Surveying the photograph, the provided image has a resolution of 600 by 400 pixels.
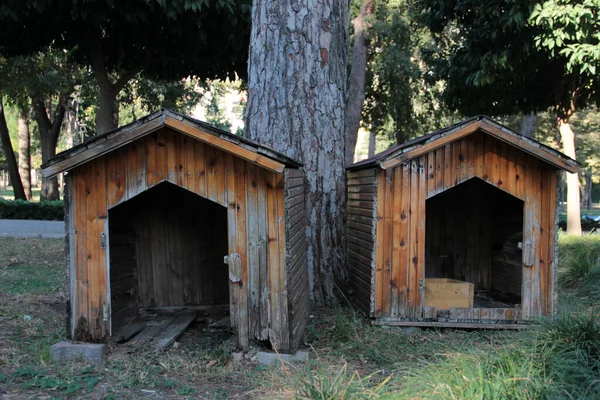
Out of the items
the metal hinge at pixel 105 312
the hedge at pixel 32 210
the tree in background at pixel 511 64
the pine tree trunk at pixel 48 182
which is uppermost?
the tree in background at pixel 511 64

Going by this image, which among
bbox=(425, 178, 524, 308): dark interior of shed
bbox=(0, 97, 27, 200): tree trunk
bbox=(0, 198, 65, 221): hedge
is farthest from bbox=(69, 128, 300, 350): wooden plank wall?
bbox=(0, 97, 27, 200): tree trunk

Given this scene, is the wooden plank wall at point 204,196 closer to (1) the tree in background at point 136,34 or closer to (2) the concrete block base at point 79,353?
(2) the concrete block base at point 79,353

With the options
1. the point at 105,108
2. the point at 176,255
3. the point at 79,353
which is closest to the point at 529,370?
the point at 79,353

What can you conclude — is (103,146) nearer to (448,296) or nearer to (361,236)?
(361,236)

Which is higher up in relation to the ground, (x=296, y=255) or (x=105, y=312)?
(x=296, y=255)

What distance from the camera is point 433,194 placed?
5.63 meters

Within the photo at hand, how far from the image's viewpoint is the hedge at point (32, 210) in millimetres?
19891

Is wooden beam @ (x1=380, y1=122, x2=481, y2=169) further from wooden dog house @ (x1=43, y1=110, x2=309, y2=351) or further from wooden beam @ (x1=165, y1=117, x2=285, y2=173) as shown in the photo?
wooden beam @ (x1=165, y1=117, x2=285, y2=173)

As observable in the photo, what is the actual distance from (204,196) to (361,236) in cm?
220

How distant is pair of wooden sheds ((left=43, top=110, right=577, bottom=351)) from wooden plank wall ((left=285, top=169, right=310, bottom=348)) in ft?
0.07

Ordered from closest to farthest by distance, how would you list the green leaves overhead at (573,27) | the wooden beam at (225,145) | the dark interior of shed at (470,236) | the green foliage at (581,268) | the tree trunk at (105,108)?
1. the wooden beam at (225,145)
2. the dark interior of shed at (470,236)
3. the green foliage at (581,268)
4. the green leaves overhead at (573,27)
5. the tree trunk at (105,108)

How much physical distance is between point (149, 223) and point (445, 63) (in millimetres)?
9833

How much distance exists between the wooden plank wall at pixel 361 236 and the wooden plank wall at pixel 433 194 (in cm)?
10

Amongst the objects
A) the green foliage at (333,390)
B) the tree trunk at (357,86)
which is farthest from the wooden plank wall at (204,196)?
the tree trunk at (357,86)
